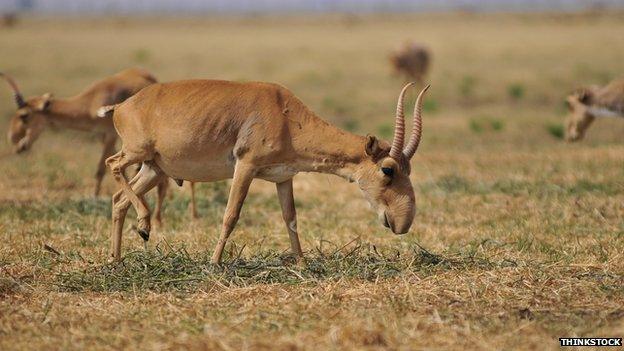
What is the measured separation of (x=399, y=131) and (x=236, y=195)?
5.33 feet

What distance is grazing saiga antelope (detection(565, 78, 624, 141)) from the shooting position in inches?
659

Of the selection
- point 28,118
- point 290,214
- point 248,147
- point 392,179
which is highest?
point 248,147

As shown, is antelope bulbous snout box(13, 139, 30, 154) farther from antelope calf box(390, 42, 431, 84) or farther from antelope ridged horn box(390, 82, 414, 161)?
antelope calf box(390, 42, 431, 84)

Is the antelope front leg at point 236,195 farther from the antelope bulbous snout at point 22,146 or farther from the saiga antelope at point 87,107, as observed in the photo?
the antelope bulbous snout at point 22,146

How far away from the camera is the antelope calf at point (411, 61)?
30.8 meters

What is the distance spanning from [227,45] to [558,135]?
29.2m

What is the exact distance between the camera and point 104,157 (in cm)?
1395

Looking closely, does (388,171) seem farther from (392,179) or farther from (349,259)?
(349,259)

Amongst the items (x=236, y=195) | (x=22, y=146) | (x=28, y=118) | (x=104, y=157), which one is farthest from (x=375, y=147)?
(x=22, y=146)

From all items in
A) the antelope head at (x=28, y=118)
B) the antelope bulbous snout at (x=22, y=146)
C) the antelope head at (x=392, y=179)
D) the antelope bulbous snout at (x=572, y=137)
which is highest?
the antelope head at (x=392, y=179)

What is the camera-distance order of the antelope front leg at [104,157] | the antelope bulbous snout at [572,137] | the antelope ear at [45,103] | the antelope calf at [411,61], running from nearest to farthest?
the antelope front leg at [104,157]
the antelope ear at [45,103]
the antelope bulbous snout at [572,137]
the antelope calf at [411,61]

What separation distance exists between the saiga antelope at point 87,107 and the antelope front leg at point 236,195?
5636mm

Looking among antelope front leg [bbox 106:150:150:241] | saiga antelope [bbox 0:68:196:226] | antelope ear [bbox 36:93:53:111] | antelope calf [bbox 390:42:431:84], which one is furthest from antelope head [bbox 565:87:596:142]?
antelope calf [bbox 390:42:431:84]

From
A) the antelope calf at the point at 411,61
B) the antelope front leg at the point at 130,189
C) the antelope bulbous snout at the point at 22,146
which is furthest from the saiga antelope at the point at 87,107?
the antelope calf at the point at 411,61
